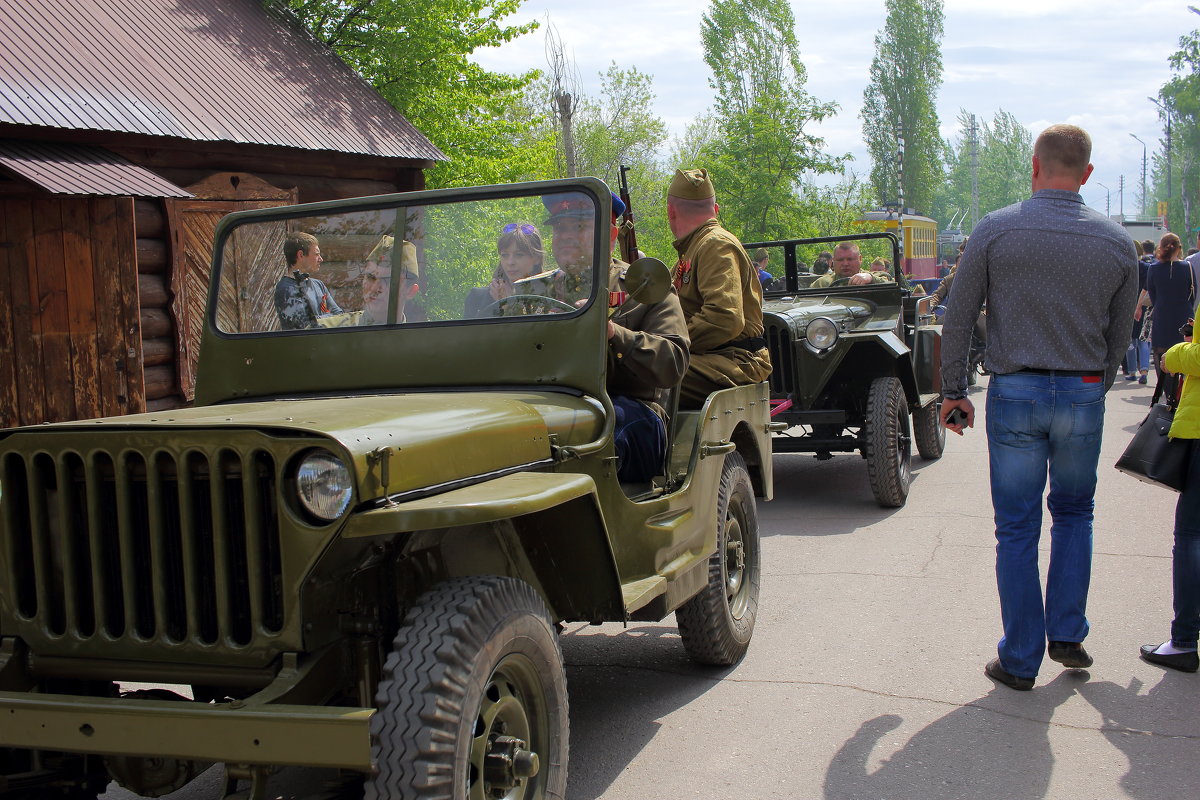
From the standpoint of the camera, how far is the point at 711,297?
4930 mm

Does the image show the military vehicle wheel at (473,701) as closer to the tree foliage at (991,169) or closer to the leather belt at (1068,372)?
the leather belt at (1068,372)

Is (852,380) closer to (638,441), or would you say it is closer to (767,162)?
(638,441)

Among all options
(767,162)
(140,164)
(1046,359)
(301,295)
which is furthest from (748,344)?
(767,162)

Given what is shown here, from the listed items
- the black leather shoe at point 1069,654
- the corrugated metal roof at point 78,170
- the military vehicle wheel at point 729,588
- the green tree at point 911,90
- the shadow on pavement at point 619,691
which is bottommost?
the shadow on pavement at point 619,691

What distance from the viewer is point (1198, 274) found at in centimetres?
988

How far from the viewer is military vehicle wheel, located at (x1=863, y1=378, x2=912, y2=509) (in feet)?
24.9

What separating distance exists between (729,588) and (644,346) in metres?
1.33

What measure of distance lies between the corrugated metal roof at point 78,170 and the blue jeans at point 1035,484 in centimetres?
679

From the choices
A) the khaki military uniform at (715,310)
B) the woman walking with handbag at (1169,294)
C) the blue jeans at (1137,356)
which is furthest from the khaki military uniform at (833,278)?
the blue jeans at (1137,356)

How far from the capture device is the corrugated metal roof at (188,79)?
9406 millimetres

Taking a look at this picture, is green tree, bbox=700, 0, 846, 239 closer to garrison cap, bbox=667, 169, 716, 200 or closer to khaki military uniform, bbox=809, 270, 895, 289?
khaki military uniform, bbox=809, 270, 895, 289

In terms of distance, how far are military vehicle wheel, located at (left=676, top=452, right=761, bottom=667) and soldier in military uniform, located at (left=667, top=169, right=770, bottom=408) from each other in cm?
40

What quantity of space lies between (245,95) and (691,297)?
26.0 feet

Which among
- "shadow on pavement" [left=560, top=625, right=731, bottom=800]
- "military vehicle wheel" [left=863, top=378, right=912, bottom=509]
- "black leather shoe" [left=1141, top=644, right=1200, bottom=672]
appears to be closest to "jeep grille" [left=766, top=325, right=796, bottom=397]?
"military vehicle wheel" [left=863, top=378, right=912, bottom=509]
